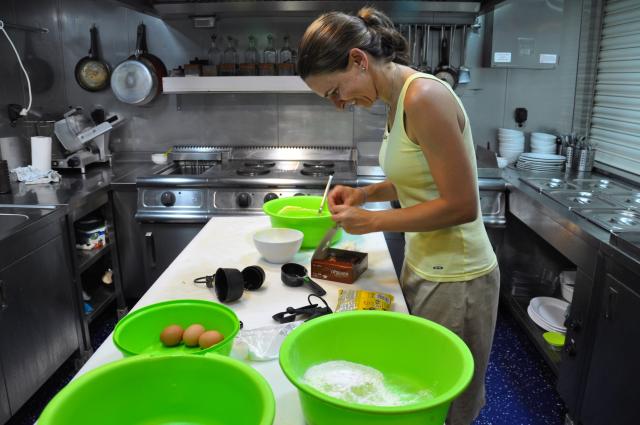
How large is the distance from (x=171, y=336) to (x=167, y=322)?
0.06 metres

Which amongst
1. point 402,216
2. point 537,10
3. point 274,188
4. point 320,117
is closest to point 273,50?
point 320,117

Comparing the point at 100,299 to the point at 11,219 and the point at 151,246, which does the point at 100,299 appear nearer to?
the point at 151,246

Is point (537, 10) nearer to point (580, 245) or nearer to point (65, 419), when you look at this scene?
point (580, 245)

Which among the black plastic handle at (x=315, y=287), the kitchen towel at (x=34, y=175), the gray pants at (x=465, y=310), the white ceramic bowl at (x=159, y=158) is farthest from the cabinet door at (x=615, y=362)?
the kitchen towel at (x=34, y=175)

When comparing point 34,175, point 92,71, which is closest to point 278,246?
point 34,175

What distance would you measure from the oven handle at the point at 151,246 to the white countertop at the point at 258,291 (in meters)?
1.16

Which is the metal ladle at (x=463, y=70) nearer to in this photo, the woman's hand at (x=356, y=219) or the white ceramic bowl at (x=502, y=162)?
the white ceramic bowl at (x=502, y=162)

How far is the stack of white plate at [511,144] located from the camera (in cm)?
313

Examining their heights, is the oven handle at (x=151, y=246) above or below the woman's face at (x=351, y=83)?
below

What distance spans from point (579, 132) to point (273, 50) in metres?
2.01

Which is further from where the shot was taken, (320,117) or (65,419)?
(320,117)

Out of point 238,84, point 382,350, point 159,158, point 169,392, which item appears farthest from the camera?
point 159,158

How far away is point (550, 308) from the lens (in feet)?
8.36

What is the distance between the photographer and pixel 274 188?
2.75 meters
